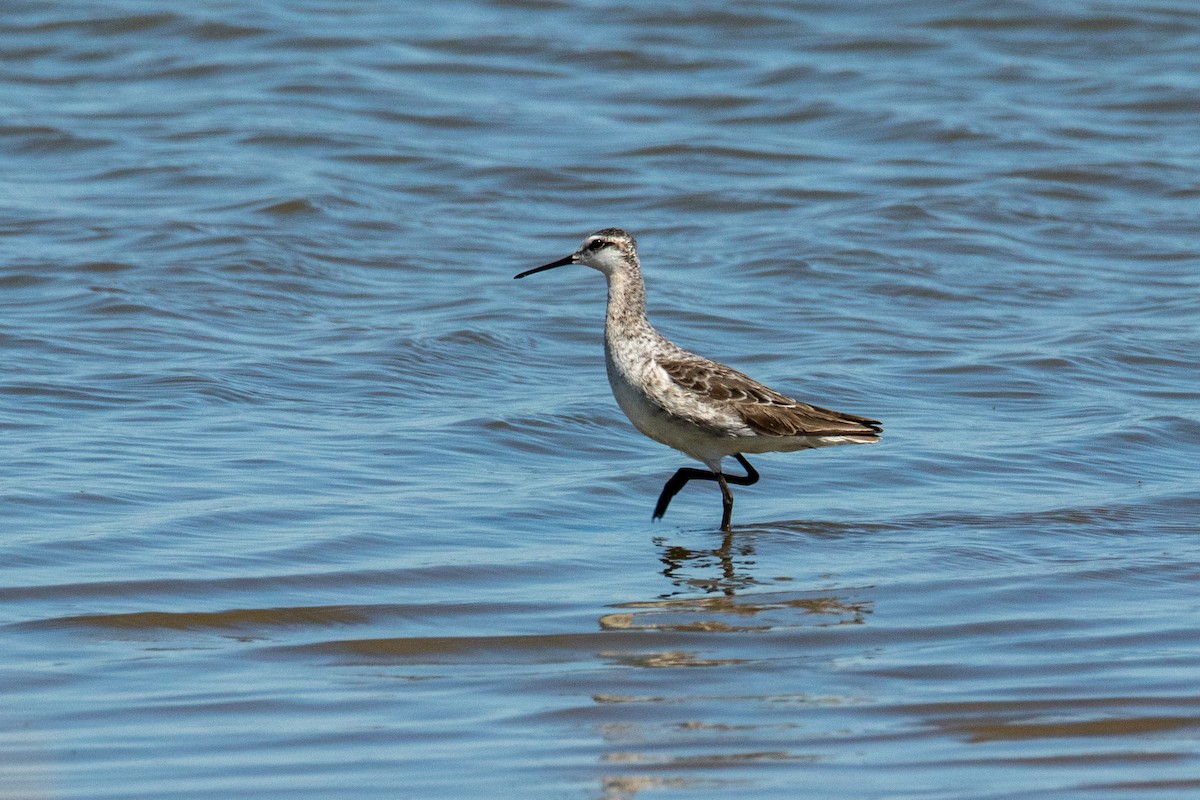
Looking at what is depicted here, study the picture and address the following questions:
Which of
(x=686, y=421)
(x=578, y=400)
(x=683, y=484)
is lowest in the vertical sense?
(x=578, y=400)

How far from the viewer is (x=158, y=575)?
7691 millimetres

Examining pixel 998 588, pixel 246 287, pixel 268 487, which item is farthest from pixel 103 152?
pixel 998 588

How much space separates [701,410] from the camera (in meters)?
9.20

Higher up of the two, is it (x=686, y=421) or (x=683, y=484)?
(x=686, y=421)

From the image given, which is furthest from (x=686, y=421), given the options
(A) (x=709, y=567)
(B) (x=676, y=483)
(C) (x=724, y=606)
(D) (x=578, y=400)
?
(D) (x=578, y=400)

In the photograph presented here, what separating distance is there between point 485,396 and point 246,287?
3.39m

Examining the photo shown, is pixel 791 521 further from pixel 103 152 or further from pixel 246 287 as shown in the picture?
pixel 103 152

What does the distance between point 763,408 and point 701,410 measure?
13.3 inches

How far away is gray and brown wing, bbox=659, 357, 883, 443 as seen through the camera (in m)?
9.25

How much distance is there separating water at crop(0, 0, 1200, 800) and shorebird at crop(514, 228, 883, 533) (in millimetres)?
403

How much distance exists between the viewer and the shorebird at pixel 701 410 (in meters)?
9.23

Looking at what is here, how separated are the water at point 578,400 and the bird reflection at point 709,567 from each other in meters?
0.05

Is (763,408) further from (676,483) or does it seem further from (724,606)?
(724,606)

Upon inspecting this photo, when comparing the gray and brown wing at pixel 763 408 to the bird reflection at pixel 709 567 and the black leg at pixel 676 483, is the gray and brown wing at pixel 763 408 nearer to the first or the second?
the black leg at pixel 676 483
